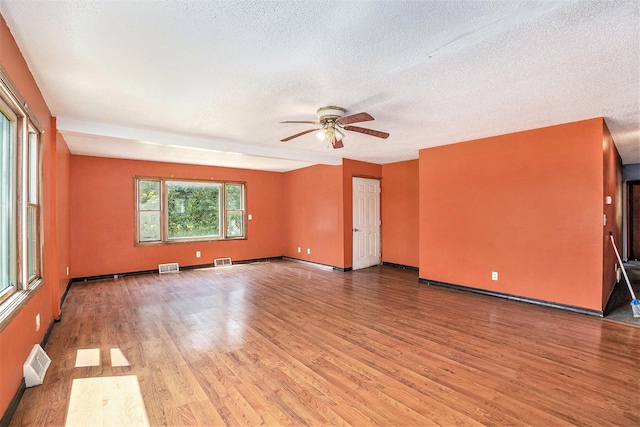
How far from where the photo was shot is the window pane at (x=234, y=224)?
7.39 m

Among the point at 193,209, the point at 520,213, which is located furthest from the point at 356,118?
the point at 193,209

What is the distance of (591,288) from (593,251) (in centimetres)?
44

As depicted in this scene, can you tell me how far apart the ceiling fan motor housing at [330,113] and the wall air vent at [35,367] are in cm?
317

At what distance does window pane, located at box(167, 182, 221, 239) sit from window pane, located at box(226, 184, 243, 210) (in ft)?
0.82

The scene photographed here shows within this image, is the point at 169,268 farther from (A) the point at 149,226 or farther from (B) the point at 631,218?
(B) the point at 631,218

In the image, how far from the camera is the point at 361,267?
6672 mm

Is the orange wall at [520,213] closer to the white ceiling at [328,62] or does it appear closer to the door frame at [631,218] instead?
the white ceiling at [328,62]

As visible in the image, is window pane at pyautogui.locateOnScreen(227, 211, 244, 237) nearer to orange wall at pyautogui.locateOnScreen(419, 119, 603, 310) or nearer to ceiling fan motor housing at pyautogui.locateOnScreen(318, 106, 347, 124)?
orange wall at pyautogui.locateOnScreen(419, 119, 603, 310)

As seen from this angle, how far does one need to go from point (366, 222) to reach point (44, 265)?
533 cm

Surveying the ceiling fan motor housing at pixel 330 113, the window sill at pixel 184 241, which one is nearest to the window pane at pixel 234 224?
the window sill at pixel 184 241

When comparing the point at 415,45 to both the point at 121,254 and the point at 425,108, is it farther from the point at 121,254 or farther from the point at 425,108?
the point at 121,254

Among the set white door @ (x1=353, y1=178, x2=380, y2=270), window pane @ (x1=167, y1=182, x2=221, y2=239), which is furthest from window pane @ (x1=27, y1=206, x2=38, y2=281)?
white door @ (x1=353, y1=178, x2=380, y2=270)

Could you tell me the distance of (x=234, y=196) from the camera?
751cm

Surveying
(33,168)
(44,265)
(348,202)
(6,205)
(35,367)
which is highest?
(33,168)
